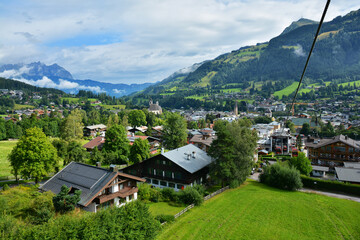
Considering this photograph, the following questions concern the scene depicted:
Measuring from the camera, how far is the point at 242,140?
3941 cm

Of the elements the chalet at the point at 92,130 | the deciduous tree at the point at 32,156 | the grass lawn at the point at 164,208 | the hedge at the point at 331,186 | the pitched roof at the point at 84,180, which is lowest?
the hedge at the point at 331,186

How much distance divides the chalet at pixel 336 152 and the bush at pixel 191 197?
4650 cm

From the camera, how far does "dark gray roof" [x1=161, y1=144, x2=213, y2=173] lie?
38594mm

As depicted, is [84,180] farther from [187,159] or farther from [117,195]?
[187,159]

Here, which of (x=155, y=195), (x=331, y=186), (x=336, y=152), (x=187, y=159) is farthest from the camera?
(x=336, y=152)

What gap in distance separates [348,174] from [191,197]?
116 feet

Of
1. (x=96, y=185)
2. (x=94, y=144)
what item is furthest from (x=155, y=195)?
(x=94, y=144)

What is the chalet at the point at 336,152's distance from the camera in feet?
188

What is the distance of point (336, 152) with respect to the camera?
59.0 metres

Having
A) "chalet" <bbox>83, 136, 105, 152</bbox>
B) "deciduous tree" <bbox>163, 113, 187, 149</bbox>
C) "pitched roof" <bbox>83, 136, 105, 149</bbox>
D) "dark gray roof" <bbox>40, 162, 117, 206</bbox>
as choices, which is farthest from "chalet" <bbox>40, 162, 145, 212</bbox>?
"pitched roof" <bbox>83, 136, 105, 149</bbox>

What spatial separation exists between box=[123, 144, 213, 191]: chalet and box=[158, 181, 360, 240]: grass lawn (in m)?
5.74

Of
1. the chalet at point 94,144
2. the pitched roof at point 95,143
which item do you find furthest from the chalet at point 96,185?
the pitched roof at point 95,143

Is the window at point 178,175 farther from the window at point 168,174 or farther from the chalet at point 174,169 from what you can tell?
the window at point 168,174

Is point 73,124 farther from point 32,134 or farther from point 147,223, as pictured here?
point 147,223
